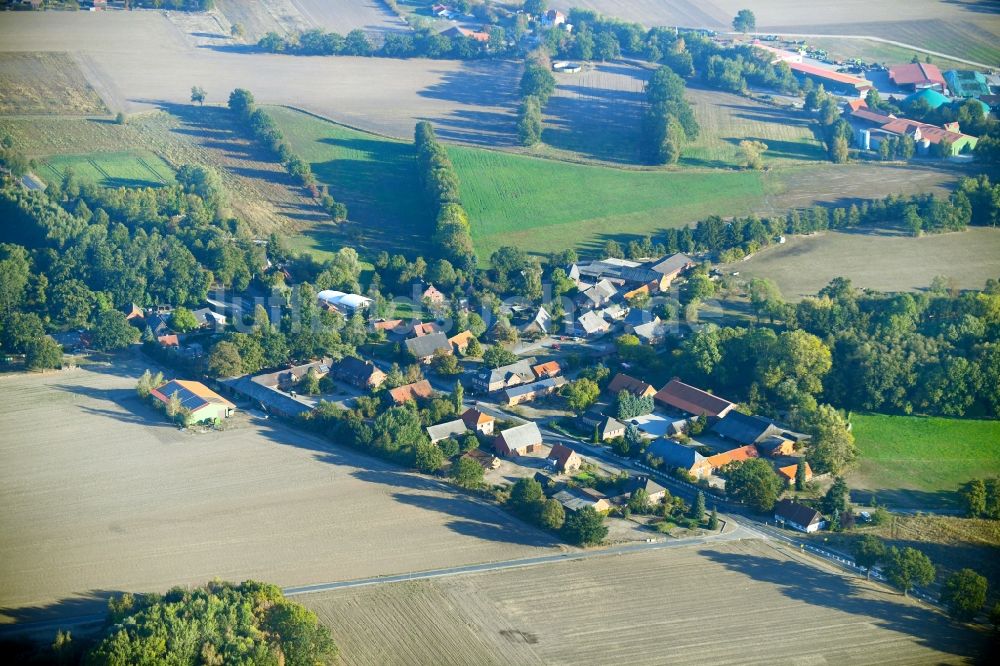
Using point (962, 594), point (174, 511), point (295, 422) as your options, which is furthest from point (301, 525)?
point (962, 594)

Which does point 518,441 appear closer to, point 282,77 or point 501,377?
point 501,377

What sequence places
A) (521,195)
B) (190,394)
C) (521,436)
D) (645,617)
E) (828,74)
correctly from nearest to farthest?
(645,617) < (521,436) < (190,394) < (521,195) < (828,74)

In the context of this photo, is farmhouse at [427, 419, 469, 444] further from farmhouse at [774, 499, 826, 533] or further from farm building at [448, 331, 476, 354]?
farmhouse at [774, 499, 826, 533]

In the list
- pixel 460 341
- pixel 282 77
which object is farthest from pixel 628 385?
pixel 282 77

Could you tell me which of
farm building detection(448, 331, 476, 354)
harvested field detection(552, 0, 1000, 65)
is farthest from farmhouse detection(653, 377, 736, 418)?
harvested field detection(552, 0, 1000, 65)

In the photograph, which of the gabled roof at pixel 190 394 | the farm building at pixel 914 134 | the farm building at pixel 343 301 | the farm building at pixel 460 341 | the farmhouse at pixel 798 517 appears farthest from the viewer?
the farm building at pixel 914 134

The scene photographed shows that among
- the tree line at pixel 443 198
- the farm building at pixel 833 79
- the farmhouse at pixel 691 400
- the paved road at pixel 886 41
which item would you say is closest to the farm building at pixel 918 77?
the farm building at pixel 833 79

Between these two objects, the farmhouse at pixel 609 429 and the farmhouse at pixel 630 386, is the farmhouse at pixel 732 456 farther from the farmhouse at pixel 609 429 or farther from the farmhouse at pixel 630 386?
the farmhouse at pixel 630 386
